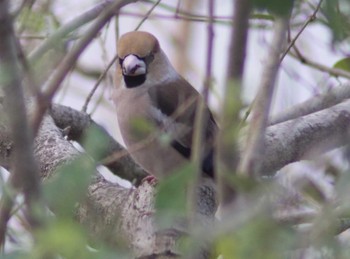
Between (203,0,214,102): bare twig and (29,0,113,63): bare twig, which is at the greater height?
(203,0,214,102): bare twig

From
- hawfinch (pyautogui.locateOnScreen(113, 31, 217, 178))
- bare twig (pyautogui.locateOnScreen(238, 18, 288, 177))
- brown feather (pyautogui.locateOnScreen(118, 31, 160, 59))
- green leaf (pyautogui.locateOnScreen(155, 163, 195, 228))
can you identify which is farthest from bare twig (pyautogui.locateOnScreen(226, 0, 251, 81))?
brown feather (pyautogui.locateOnScreen(118, 31, 160, 59))

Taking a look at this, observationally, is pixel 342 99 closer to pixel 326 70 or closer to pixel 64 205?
pixel 326 70

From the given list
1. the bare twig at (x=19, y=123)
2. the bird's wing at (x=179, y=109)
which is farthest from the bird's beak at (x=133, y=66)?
the bare twig at (x=19, y=123)

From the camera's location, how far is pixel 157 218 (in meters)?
1.50

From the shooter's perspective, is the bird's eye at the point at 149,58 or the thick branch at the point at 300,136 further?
the bird's eye at the point at 149,58

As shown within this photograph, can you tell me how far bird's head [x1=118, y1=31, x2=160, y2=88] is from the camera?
333 centimetres

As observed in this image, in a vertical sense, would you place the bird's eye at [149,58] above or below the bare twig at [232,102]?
below

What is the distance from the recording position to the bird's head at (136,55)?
333 cm

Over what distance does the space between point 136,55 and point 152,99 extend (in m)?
0.17

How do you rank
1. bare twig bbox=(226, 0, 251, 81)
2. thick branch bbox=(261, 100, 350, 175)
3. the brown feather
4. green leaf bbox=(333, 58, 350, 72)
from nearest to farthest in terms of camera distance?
bare twig bbox=(226, 0, 251, 81) < thick branch bbox=(261, 100, 350, 175) < the brown feather < green leaf bbox=(333, 58, 350, 72)

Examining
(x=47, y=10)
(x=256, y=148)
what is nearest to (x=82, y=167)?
(x=256, y=148)

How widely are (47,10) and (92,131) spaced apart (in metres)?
2.68

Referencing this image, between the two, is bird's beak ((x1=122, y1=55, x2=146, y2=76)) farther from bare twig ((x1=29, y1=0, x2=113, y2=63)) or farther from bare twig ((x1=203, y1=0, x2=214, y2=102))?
bare twig ((x1=203, y1=0, x2=214, y2=102))

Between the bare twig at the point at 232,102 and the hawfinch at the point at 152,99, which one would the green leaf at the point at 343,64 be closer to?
the hawfinch at the point at 152,99
